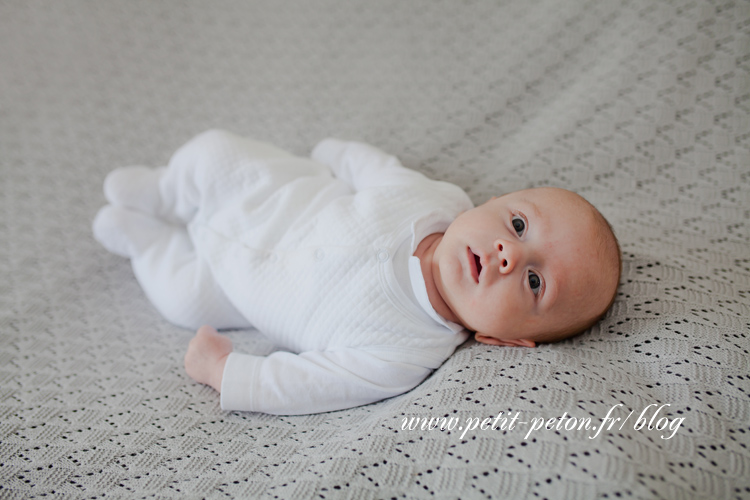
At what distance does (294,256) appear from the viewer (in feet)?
4.36

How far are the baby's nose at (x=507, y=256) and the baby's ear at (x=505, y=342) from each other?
19 centimetres

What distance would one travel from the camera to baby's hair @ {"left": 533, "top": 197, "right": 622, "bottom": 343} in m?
1.10

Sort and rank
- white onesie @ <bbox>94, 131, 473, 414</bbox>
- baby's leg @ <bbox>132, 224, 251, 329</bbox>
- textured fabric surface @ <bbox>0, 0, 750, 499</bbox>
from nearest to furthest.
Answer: textured fabric surface @ <bbox>0, 0, 750, 499</bbox> < white onesie @ <bbox>94, 131, 473, 414</bbox> < baby's leg @ <bbox>132, 224, 251, 329</bbox>

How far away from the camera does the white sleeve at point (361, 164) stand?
1.45 metres

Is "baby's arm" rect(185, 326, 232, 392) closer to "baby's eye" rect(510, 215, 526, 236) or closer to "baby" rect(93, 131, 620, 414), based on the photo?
"baby" rect(93, 131, 620, 414)

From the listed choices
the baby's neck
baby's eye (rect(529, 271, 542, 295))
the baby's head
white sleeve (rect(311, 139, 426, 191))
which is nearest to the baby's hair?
the baby's head

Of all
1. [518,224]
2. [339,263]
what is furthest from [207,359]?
[518,224]

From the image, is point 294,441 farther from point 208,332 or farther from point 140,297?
point 140,297

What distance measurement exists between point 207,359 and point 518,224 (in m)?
0.81

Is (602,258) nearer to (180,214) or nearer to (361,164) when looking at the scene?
(361,164)

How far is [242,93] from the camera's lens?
1788 mm

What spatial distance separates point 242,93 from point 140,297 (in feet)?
2.54

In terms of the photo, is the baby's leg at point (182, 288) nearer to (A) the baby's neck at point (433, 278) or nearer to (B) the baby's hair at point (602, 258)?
(A) the baby's neck at point (433, 278)

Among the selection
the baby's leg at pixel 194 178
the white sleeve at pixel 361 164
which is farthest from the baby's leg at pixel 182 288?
the white sleeve at pixel 361 164
